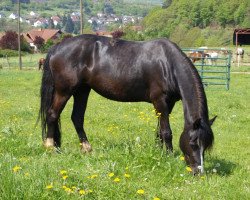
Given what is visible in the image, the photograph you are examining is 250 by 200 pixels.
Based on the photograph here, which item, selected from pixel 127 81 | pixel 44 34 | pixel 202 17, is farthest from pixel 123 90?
pixel 202 17

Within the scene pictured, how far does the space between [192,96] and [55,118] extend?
243 centimetres

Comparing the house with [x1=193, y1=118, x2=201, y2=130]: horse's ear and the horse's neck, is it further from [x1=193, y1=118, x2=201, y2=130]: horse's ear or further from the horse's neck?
[x1=193, y1=118, x2=201, y2=130]: horse's ear

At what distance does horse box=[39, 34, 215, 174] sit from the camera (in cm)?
656

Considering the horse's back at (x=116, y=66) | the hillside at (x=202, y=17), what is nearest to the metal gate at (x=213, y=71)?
the horse's back at (x=116, y=66)

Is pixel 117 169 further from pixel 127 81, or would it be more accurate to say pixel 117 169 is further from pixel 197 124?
pixel 127 81

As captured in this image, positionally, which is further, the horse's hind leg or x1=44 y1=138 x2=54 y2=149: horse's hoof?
the horse's hind leg

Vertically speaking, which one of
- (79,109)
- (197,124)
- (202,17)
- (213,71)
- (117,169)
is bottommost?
(202,17)

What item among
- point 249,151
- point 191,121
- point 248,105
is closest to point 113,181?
point 191,121

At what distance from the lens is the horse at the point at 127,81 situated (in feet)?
21.5

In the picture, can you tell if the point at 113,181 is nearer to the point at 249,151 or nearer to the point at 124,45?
the point at 124,45

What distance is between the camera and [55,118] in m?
7.82

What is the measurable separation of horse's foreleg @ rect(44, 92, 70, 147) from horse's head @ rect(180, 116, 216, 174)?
2430mm

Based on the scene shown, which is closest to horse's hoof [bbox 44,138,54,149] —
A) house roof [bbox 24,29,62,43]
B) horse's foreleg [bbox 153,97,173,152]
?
horse's foreleg [bbox 153,97,173,152]

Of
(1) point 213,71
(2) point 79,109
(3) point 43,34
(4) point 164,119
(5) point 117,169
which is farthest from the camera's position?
(3) point 43,34
